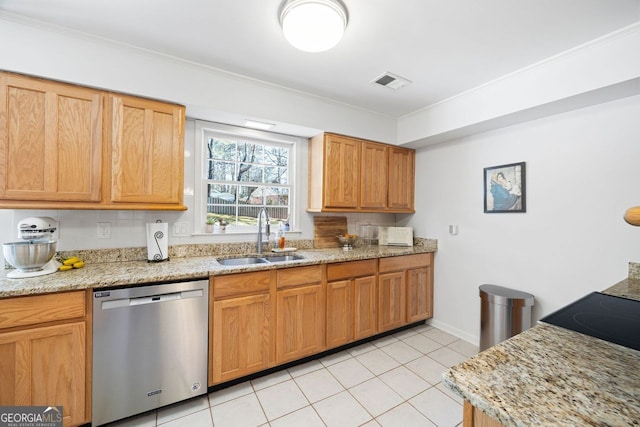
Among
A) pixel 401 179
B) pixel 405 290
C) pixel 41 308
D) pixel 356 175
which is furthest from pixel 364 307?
pixel 41 308

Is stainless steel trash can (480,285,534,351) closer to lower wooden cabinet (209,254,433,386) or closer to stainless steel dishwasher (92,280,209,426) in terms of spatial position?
lower wooden cabinet (209,254,433,386)

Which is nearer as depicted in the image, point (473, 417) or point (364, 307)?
point (473, 417)

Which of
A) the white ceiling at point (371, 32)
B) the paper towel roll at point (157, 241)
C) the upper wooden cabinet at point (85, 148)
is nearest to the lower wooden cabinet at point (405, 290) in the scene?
the white ceiling at point (371, 32)

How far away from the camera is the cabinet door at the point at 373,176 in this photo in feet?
10.3

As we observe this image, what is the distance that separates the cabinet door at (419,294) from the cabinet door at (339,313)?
0.87 m

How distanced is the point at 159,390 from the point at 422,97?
338 cm

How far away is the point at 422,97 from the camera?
277 centimetres

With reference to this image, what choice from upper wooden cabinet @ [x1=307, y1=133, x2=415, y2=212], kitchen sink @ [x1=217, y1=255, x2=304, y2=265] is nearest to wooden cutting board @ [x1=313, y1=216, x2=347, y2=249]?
upper wooden cabinet @ [x1=307, y1=133, x2=415, y2=212]

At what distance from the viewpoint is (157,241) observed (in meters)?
2.18

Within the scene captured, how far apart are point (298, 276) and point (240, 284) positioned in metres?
0.51

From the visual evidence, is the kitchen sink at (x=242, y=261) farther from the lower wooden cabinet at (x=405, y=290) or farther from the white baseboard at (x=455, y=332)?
the white baseboard at (x=455, y=332)

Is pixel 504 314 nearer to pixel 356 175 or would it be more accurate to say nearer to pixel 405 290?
pixel 405 290

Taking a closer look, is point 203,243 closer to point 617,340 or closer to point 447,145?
point 617,340

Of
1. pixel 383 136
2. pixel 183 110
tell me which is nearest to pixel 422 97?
pixel 383 136
